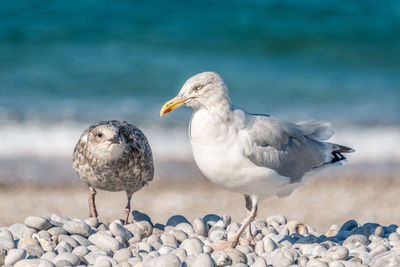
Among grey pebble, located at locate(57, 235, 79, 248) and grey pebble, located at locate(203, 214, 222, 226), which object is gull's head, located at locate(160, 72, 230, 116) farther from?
grey pebble, located at locate(203, 214, 222, 226)

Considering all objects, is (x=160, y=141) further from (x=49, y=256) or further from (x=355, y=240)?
(x=49, y=256)

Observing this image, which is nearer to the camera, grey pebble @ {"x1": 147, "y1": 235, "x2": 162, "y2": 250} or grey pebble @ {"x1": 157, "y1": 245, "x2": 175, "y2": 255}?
grey pebble @ {"x1": 157, "y1": 245, "x2": 175, "y2": 255}

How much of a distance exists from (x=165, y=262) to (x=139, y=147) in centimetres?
147

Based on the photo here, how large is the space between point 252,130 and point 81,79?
7.89 metres

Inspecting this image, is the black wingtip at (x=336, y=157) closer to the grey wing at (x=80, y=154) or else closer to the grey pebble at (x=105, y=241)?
the grey pebble at (x=105, y=241)

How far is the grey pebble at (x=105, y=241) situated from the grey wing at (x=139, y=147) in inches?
30.2

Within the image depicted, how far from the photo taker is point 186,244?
4406 millimetres

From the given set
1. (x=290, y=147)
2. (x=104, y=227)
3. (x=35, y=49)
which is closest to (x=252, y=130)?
(x=290, y=147)

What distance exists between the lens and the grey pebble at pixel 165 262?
3842 mm

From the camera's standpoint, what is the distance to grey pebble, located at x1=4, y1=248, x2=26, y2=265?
4031mm

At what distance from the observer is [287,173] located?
179 inches

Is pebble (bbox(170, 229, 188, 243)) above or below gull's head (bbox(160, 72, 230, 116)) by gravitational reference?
below

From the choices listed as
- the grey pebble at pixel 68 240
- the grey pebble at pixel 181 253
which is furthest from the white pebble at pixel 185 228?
the grey pebble at pixel 68 240

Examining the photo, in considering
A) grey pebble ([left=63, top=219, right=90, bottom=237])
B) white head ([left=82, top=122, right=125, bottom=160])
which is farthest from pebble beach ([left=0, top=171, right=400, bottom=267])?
white head ([left=82, top=122, right=125, bottom=160])
